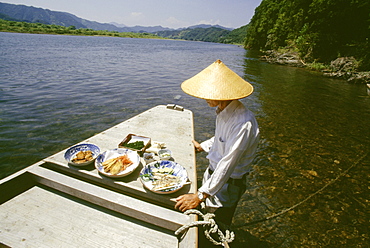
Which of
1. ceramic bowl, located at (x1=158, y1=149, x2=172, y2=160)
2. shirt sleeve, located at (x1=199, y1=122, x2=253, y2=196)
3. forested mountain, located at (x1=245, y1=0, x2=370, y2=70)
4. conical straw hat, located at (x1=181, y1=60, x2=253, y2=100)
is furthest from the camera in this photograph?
forested mountain, located at (x1=245, y1=0, x2=370, y2=70)

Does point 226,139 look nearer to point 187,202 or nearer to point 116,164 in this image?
point 187,202

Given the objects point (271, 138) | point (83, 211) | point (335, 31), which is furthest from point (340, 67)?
point (83, 211)

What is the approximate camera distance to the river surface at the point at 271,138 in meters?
4.28

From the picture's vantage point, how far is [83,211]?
8.55 ft

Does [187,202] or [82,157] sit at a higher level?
[82,157]

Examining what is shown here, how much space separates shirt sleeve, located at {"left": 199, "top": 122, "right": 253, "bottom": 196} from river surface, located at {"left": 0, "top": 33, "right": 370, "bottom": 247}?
2350mm

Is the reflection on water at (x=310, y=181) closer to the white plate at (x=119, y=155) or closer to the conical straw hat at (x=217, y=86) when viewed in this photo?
the white plate at (x=119, y=155)

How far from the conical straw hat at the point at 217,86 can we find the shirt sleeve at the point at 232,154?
1.44 feet

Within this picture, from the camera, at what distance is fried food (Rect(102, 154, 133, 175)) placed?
284 cm

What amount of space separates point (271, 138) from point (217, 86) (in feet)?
21.5

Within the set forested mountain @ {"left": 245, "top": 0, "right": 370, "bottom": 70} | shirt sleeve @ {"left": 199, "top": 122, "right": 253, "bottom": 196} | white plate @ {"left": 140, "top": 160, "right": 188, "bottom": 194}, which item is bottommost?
white plate @ {"left": 140, "top": 160, "right": 188, "bottom": 194}

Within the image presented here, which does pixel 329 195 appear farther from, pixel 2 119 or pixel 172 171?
pixel 2 119

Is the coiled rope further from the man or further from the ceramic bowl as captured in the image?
the ceramic bowl

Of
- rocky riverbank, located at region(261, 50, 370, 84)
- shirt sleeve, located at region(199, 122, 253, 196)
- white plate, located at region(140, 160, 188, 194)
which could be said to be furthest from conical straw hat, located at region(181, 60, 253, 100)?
rocky riverbank, located at region(261, 50, 370, 84)
